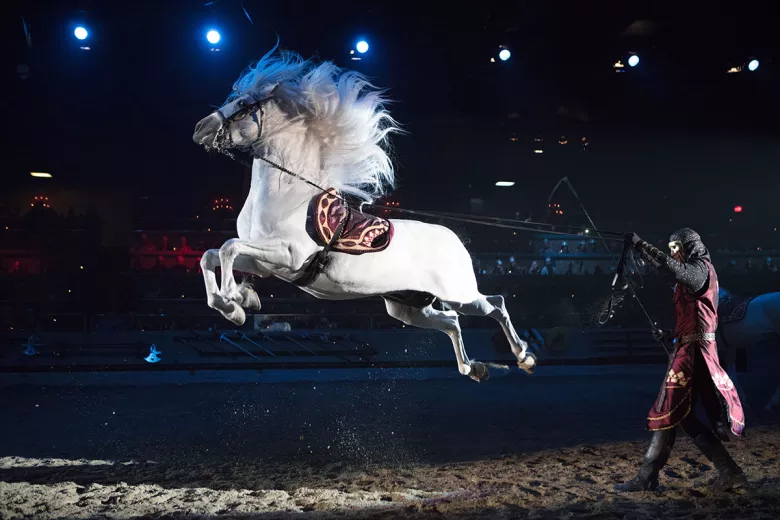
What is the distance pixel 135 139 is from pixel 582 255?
332 inches

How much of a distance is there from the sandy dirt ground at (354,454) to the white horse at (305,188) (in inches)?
59.9

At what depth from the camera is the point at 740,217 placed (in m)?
12.5

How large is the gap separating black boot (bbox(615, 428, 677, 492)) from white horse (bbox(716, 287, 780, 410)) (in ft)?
12.4

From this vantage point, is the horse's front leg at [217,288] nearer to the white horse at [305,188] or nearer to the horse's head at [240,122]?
the white horse at [305,188]

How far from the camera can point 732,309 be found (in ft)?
23.5

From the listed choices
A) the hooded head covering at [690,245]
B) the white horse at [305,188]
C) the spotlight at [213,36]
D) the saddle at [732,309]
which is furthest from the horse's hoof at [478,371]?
the spotlight at [213,36]

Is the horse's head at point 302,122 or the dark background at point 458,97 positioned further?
the dark background at point 458,97

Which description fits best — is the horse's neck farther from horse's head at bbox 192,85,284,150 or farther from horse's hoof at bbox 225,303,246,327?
horse's hoof at bbox 225,303,246,327

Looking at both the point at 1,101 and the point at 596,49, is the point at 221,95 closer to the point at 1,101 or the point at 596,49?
the point at 1,101

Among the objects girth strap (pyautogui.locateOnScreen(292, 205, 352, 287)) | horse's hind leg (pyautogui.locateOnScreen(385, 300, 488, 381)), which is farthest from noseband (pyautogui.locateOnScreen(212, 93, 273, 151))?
horse's hind leg (pyautogui.locateOnScreen(385, 300, 488, 381))

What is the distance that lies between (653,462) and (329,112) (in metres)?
3.18

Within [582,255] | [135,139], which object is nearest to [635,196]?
[582,255]

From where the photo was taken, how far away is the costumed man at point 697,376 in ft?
12.0

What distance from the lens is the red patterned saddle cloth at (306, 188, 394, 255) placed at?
3094 millimetres
